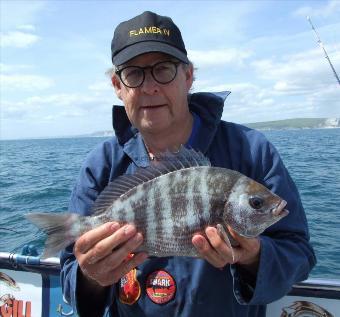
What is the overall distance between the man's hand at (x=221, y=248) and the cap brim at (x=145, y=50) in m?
1.34

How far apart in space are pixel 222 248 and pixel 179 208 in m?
0.39

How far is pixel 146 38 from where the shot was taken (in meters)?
3.05

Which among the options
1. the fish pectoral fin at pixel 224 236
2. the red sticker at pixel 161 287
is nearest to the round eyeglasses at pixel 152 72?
the fish pectoral fin at pixel 224 236

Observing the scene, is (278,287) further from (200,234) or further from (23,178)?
(23,178)

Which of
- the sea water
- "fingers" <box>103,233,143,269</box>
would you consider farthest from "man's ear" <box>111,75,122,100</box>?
the sea water

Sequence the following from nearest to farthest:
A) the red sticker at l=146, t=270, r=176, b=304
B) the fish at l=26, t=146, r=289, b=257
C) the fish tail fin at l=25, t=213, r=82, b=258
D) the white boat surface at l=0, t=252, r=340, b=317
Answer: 1. the fish at l=26, t=146, r=289, b=257
2. the fish tail fin at l=25, t=213, r=82, b=258
3. the red sticker at l=146, t=270, r=176, b=304
4. the white boat surface at l=0, t=252, r=340, b=317

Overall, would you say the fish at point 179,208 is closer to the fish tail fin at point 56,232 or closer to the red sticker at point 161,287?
the fish tail fin at point 56,232

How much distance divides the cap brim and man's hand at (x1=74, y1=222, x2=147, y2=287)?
49.2 inches

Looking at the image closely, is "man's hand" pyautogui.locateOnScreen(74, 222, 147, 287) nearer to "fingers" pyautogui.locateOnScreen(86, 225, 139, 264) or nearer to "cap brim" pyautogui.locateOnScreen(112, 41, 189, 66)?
"fingers" pyautogui.locateOnScreen(86, 225, 139, 264)

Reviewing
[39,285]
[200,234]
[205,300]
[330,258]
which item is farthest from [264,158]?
[330,258]

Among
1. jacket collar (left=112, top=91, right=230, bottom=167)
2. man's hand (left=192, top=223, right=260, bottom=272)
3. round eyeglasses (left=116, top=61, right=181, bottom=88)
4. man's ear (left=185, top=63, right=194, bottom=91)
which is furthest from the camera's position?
man's ear (left=185, top=63, right=194, bottom=91)

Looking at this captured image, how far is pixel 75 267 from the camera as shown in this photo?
119 inches

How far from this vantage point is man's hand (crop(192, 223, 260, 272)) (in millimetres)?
2461

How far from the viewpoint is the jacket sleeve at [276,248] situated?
2.68 metres
